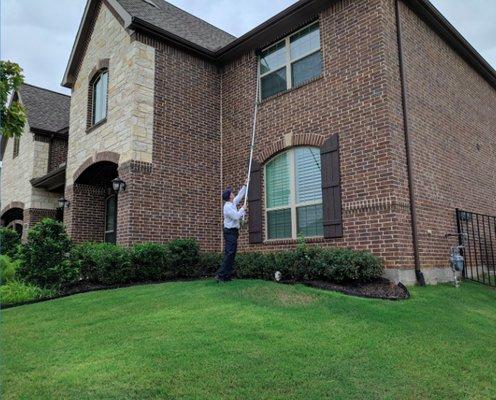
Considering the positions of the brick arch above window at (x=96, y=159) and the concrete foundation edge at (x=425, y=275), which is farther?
the brick arch above window at (x=96, y=159)

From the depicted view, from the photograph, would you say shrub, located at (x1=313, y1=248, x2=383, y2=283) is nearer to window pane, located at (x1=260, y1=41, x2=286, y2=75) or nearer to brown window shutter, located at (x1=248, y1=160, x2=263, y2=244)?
brown window shutter, located at (x1=248, y1=160, x2=263, y2=244)

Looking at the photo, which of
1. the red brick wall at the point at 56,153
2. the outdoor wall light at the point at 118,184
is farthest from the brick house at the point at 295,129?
the red brick wall at the point at 56,153

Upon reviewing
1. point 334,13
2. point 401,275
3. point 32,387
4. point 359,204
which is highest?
point 334,13

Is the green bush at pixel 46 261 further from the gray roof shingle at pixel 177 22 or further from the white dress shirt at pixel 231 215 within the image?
the gray roof shingle at pixel 177 22

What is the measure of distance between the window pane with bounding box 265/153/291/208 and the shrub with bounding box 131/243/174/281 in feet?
8.78

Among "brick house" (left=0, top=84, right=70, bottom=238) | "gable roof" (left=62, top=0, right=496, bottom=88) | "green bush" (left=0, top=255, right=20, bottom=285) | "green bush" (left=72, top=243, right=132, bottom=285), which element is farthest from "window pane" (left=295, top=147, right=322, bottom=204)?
"brick house" (left=0, top=84, right=70, bottom=238)

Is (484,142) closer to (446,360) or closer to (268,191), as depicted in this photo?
(268,191)

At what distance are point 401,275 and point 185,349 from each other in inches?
176

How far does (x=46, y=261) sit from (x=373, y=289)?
20.8 ft

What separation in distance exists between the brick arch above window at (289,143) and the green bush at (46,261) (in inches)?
188

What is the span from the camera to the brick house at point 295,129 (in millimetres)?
8133

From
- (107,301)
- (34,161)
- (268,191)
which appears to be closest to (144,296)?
(107,301)

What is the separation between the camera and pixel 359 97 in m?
8.41

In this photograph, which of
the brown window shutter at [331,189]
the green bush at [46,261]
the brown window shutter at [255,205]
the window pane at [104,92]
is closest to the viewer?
the brown window shutter at [331,189]
